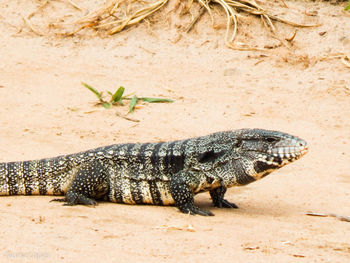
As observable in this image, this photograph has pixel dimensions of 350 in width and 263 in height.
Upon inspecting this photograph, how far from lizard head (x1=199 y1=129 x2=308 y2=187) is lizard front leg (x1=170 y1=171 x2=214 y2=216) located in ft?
0.80

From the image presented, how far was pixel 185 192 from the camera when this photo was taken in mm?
6910

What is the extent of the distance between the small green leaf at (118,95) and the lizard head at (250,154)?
4530 mm

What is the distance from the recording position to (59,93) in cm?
1207

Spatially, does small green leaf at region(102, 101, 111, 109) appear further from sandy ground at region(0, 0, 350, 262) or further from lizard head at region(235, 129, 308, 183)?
lizard head at region(235, 129, 308, 183)

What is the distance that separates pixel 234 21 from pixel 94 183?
8506 mm

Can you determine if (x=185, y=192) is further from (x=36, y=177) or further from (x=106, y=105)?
(x=106, y=105)

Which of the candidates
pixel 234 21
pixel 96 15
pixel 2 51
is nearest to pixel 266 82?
pixel 234 21

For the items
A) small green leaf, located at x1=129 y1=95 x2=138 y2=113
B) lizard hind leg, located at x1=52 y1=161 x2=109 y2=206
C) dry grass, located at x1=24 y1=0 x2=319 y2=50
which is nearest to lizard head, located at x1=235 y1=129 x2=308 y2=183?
lizard hind leg, located at x1=52 y1=161 x2=109 y2=206

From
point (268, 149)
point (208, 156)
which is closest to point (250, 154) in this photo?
point (268, 149)

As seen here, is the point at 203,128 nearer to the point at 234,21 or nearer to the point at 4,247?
the point at 234,21

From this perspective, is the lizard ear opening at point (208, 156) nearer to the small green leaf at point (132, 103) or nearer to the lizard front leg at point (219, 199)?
the lizard front leg at point (219, 199)

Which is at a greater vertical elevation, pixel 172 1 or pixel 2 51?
pixel 172 1

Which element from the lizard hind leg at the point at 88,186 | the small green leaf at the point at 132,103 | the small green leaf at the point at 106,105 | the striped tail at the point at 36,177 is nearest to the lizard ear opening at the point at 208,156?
the lizard hind leg at the point at 88,186

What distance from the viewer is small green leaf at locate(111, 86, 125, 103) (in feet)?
37.1
